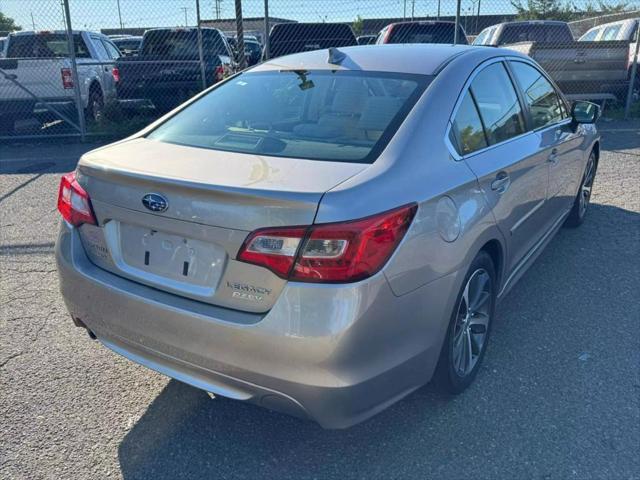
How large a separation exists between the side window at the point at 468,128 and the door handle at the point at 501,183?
0.19 meters

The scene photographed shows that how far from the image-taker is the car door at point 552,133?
386 cm

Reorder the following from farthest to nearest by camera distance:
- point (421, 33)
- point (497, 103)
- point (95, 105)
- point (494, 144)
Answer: point (95, 105)
point (421, 33)
point (497, 103)
point (494, 144)

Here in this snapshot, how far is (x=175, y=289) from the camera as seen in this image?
7.72 ft

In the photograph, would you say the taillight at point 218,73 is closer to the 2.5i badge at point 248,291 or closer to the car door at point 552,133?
the car door at point 552,133

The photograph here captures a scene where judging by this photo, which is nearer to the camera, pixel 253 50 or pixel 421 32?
pixel 421 32

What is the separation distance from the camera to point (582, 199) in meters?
5.38

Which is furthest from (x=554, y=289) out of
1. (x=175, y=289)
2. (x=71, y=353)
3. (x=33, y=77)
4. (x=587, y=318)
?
(x=33, y=77)

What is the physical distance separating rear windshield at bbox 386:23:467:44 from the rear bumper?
9.53 m

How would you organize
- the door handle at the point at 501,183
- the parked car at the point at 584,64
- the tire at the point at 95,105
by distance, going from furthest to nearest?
the tire at the point at 95,105, the parked car at the point at 584,64, the door handle at the point at 501,183

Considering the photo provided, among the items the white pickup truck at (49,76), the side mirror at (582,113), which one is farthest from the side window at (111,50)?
the side mirror at (582,113)

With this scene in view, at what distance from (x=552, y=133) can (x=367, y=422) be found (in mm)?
2455

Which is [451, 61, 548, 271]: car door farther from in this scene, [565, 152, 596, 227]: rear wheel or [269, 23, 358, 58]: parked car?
[269, 23, 358, 58]: parked car

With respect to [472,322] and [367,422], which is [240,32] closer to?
[472,322]

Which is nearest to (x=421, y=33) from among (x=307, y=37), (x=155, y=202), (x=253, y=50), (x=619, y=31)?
(x=307, y=37)
